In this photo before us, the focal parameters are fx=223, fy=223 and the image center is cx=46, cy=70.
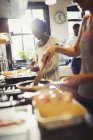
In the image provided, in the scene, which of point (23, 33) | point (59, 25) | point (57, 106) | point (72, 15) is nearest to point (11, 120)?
point (57, 106)

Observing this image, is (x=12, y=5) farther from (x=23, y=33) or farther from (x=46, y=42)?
(x=23, y=33)

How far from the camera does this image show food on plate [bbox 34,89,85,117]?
58 cm

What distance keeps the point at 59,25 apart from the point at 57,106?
16.1 ft

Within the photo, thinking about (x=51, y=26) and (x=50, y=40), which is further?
(x=51, y=26)

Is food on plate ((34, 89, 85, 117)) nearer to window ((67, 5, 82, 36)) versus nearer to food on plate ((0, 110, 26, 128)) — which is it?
food on plate ((0, 110, 26, 128))

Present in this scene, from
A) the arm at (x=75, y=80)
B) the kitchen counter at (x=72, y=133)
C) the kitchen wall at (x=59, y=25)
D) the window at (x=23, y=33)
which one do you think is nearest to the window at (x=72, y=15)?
the kitchen wall at (x=59, y=25)

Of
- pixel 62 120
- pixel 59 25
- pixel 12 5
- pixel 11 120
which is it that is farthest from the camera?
pixel 59 25

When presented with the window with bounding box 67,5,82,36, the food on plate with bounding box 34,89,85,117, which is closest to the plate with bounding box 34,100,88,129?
the food on plate with bounding box 34,89,85,117

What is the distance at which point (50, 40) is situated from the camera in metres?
2.32

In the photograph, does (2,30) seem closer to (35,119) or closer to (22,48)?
(22,48)

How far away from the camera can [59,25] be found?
17.6ft

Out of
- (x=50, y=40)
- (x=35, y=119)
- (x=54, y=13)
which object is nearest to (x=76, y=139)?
(x=35, y=119)

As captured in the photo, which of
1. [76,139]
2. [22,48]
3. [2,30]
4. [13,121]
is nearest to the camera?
[76,139]

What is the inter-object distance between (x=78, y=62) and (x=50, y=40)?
138cm
